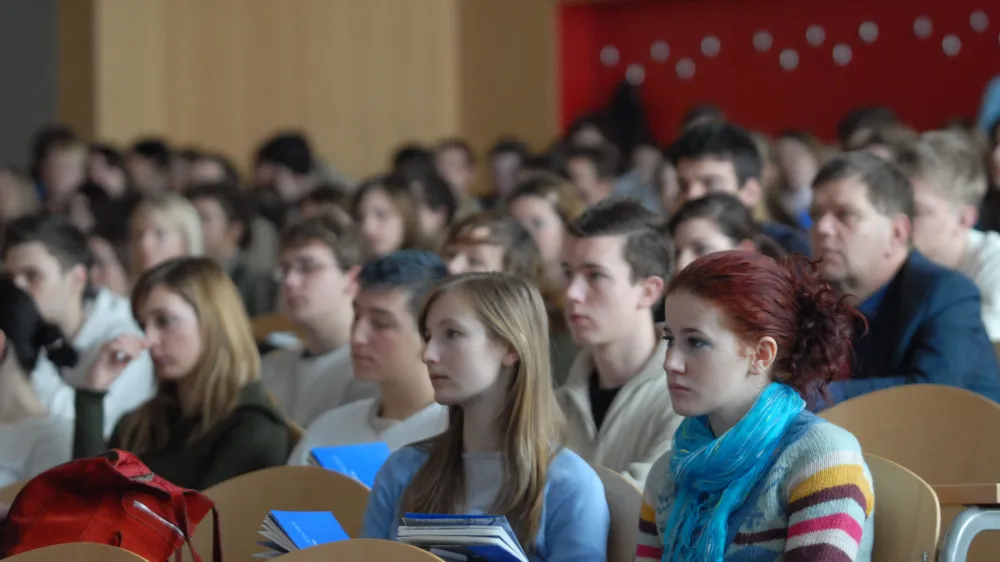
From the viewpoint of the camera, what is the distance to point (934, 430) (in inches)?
117

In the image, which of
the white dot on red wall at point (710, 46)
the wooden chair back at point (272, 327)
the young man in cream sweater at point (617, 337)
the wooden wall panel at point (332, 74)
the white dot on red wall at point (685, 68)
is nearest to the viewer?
the young man in cream sweater at point (617, 337)

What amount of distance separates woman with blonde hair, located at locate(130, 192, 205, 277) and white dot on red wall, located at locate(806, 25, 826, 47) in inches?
210

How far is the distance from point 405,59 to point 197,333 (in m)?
7.59

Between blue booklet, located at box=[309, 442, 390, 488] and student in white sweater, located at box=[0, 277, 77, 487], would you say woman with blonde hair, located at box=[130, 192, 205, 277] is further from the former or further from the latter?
blue booklet, located at box=[309, 442, 390, 488]

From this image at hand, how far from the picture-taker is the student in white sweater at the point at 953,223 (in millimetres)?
4250

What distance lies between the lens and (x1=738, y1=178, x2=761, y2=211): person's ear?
192 inches

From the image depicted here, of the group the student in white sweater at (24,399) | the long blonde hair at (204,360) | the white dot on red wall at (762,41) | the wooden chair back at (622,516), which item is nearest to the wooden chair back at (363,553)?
the wooden chair back at (622,516)

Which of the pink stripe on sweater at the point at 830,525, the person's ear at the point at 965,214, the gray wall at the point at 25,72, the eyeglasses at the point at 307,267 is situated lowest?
the pink stripe on sweater at the point at 830,525

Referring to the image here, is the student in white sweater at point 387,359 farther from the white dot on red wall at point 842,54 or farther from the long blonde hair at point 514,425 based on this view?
the white dot on red wall at point 842,54

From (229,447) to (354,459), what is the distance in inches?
21.3

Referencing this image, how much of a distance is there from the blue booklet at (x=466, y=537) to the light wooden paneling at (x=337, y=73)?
27.4ft

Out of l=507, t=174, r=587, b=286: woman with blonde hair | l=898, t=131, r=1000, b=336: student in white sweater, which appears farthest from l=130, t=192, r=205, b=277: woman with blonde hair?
l=898, t=131, r=1000, b=336: student in white sweater

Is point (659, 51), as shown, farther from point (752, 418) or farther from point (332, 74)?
point (752, 418)

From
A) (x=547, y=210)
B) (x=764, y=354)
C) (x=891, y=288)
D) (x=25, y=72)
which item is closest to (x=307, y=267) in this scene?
(x=547, y=210)
